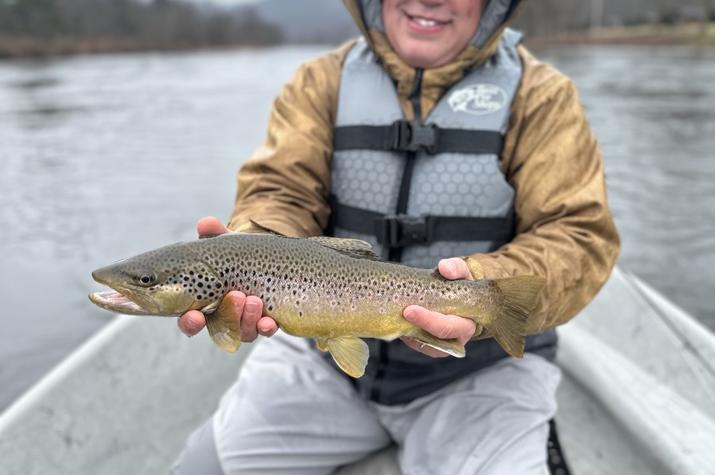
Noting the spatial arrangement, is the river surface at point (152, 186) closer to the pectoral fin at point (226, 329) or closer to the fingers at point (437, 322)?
the pectoral fin at point (226, 329)

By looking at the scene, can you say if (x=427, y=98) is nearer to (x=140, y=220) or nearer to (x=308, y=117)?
(x=308, y=117)

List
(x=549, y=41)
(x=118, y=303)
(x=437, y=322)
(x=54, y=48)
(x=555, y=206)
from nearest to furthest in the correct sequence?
(x=118, y=303) → (x=437, y=322) → (x=555, y=206) → (x=54, y=48) → (x=549, y=41)

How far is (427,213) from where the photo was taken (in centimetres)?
285

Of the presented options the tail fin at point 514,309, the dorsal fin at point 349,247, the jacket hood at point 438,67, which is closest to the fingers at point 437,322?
the tail fin at point 514,309

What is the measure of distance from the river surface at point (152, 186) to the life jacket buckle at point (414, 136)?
3.84 m

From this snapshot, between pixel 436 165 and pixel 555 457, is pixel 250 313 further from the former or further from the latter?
pixel 555 457

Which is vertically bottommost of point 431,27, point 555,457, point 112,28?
point 112,28

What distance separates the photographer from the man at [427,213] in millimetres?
2650

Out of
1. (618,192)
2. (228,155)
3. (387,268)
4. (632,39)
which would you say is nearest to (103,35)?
(632,39)

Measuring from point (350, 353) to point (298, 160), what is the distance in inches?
40.3

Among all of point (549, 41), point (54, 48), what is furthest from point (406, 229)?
point (549, 41)

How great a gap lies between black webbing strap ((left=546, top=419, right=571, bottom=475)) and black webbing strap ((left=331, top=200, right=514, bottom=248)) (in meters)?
0.87

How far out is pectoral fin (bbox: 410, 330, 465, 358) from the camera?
2.25m

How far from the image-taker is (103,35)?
94625mm
